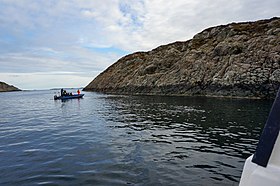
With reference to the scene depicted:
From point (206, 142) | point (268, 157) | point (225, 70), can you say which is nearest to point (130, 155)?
point (206, 142)

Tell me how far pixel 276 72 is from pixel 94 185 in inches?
1853

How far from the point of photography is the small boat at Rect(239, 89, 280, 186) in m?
2.60

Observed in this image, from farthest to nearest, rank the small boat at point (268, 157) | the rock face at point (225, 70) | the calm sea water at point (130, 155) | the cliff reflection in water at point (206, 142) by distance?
the rock face at point (225, 70) → the cliff reflection in water at point (206, 142) → the calm sea water at point (130, 155) → the small boat at point (268, 157)

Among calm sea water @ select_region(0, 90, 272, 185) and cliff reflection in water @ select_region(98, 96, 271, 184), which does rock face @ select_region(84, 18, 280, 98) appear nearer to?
cliff reflection in water @ select_region(98, 96, 271, 184)

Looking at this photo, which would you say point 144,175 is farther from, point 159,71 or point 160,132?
point 159,71

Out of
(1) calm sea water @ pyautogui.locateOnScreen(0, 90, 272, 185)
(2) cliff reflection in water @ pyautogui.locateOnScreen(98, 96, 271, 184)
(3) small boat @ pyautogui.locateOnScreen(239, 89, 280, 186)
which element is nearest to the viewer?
(3) small boat @ pyautogui.locateOnScreen(239, 89, 280, 186)

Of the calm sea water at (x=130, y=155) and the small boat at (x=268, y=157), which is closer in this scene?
the small boat at (x=268, y=157)

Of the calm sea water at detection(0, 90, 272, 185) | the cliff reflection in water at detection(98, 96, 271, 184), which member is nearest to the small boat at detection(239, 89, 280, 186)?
the calm sea water at detection(0, 90, 272, 185)

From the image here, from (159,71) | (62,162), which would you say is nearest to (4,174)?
(62,162)

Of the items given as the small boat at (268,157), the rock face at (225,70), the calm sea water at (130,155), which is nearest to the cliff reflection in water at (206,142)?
the calm sea water at (130,155)

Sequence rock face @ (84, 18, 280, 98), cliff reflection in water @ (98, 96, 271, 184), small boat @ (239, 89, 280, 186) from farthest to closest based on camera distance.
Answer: rock face @ (84, 18, 280, 98), cliff reflection in water @ (98, 96, 271, 184), small boat @ (239, 89, 280, 186)

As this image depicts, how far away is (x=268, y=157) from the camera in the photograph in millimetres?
2691

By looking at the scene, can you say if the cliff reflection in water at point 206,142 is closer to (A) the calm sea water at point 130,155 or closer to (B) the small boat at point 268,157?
(A) the calm sea water at point 130,155

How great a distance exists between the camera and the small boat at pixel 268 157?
2.60 m
